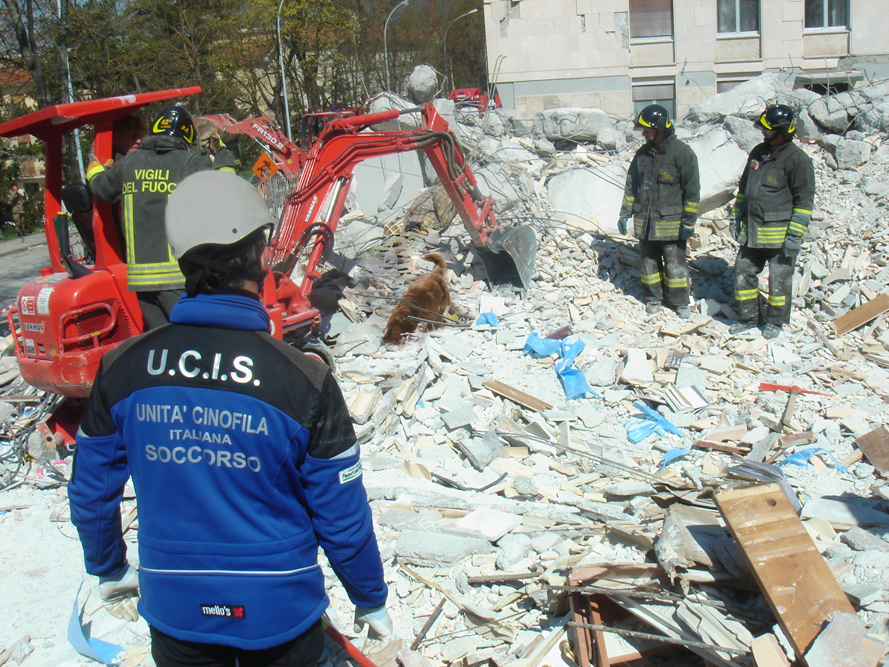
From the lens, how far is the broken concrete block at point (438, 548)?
3475 millimetres

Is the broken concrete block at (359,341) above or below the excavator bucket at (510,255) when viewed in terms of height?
below

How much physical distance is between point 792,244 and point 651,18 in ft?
46.5

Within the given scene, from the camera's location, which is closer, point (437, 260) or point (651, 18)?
point (437, 260)

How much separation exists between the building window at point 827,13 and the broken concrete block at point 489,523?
64.8ft

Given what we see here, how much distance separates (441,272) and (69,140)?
634cm

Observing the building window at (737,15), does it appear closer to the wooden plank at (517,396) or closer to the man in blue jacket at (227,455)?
the wooden plank at (517,396)

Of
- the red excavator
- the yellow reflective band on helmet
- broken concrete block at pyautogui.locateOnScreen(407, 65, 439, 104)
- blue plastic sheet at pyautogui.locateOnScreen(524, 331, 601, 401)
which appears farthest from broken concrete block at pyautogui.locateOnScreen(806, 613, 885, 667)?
broken concrete block at pyautogui.locateOnScreen(407, 65, 439, 104)

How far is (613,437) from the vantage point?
201 inches

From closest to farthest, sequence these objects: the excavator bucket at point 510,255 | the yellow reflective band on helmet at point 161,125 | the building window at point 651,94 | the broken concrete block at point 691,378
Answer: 1. the yellow reflective band on helmet at point 161,125
2. the broken concrete block at point 691,378
3. the excavator bucket at point 510,255
4. the building window at point 651,94

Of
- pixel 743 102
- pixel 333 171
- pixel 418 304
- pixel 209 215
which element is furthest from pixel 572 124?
pixel 209 215

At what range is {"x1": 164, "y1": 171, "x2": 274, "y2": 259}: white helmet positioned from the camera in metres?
1.59

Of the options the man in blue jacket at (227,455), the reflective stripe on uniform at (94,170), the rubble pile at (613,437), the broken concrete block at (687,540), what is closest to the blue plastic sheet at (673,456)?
the rubble pile at (613,437)

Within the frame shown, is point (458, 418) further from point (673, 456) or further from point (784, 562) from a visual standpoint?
point (784, 562)

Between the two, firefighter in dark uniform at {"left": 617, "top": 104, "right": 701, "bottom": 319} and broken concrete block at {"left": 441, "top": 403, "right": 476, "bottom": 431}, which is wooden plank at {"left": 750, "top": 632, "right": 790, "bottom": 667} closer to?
broken concrete block at {"left": 441, "top": 403, "right": 476, "bottom": 431}
